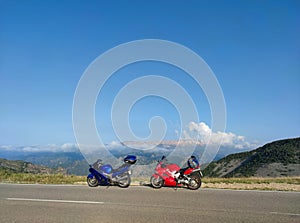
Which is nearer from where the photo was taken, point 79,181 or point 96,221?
point 96,221

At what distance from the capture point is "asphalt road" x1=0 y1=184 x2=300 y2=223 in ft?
24.0

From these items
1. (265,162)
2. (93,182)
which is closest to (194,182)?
(93,182)

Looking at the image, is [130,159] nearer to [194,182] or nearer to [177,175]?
[177,175]

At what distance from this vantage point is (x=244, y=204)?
874 cm

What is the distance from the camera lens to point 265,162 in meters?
81.8

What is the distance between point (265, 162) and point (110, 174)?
252ft

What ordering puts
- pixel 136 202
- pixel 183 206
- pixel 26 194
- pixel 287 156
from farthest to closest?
pixel 287 156
pixel 26 194
pixel 136 202
pixel 183 206

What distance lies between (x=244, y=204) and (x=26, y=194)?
7290mm

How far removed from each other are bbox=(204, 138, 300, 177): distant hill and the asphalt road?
5903cm

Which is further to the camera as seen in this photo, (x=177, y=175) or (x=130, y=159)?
(x=130, y=159)

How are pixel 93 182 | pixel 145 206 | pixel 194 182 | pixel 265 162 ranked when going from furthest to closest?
pixel 265 162
pixel 93 182
pixel 194 182
pixel 145 206

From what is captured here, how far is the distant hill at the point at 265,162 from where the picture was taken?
68.3 meters

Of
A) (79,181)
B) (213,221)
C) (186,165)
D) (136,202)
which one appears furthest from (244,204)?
(79,181)

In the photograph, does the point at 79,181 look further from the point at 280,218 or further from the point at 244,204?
the point at 280,218
